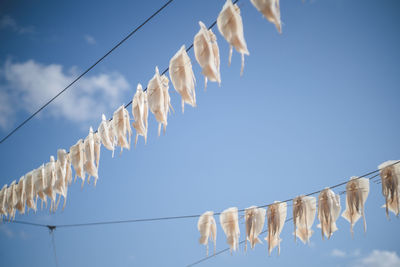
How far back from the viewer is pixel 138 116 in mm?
2537

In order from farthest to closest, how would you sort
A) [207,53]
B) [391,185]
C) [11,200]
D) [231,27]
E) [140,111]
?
[11,200] → [391,185] → [140,111] → [207,53] → [231,27]

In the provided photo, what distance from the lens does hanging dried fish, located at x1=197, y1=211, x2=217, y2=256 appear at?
339cm

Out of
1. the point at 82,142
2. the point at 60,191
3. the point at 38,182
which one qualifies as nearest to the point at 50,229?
the point at 38,182

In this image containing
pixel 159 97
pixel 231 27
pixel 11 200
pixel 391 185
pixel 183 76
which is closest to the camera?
pixel 231 27

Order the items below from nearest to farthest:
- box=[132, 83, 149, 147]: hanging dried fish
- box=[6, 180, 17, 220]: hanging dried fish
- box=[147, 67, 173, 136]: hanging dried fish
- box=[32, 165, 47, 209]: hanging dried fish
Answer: box=[147, 67, 173, 136]: hanging dried fish
box=[132, 83, 149, 147]: hanging dried fish
box=[32, 165, 47, 209]: hanging dried fish
box=[6, 180, 17, 220]: hanging dried fish

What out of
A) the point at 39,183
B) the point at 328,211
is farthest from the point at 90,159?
the point at 328,211

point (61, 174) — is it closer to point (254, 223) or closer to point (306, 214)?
point (254, 223)

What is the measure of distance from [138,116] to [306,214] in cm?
178

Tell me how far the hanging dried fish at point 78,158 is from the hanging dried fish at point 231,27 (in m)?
1.88

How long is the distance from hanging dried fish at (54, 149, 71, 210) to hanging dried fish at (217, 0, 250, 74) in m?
2.20

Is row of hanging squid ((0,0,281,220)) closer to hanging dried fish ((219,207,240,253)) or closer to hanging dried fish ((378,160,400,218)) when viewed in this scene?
hanging dried fish ((219,207,240,253))

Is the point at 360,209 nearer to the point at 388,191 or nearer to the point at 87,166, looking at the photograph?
the point at 388,191

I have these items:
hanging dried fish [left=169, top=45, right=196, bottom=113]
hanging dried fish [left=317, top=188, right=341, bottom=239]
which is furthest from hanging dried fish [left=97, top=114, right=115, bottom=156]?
hanging dried fish [left=317, top=188, right=341, bottom=239]

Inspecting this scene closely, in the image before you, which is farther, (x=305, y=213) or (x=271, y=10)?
(x=305, y=213)
